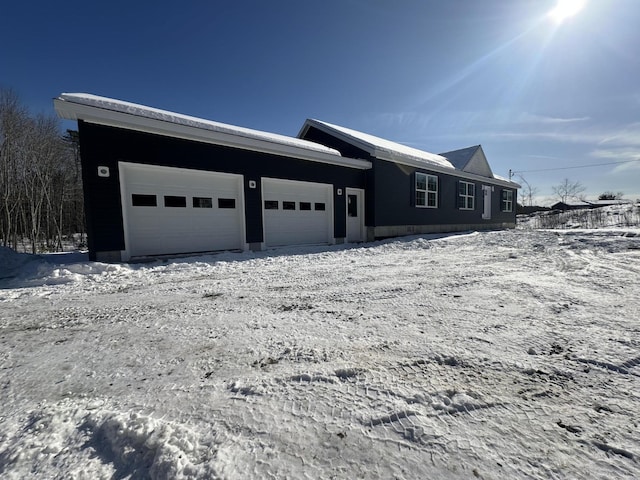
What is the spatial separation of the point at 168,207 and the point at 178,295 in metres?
4.27

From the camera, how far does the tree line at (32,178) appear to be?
13.2 m

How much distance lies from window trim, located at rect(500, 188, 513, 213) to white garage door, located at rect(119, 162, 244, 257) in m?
19.0

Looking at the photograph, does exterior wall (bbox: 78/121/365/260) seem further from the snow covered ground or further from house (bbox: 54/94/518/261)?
the snow covered ground

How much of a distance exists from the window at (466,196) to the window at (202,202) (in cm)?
1347

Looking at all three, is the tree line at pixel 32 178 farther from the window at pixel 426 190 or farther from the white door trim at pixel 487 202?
the white door trim at pixel 487 202

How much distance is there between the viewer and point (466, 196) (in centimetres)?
1602

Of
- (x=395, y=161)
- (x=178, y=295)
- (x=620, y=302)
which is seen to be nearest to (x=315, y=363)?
(x=178, y=295)

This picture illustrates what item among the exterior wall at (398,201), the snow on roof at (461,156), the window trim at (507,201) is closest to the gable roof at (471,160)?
the snow on roof at (461,156)

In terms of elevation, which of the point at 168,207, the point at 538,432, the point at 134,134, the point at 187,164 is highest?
the point at 134,134

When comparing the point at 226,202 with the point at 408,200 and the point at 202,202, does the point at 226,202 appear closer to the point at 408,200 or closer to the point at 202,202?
the point at 202,202

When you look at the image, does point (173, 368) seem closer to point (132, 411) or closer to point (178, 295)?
point (132, 411)

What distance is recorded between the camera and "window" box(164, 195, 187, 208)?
7225 mm

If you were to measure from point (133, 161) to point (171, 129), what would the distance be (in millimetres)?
1202

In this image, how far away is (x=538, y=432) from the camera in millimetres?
1327
